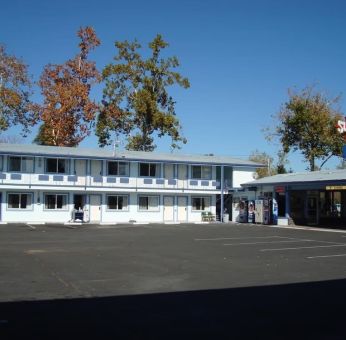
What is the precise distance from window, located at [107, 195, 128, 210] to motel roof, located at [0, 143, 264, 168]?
3.25 meters

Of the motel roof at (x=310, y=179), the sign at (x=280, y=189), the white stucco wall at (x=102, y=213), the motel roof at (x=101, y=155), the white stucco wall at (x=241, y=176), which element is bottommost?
the white stucco wall at (x=102, y=213)

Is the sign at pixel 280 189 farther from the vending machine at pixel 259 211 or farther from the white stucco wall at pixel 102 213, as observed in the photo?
the white stucco wall at pixel 102 213

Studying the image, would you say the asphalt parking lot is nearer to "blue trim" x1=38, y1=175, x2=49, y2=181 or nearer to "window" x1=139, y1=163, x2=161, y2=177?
"blue trim" x1=38, y1=175, x2=49, y2=181

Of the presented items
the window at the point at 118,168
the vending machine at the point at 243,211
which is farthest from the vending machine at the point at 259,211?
the window at the point at 118,168

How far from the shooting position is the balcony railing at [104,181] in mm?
38031

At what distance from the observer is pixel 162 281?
38.2 feet

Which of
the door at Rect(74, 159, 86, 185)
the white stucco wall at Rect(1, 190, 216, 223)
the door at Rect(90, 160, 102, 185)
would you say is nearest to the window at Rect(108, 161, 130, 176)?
the door at Rect(90, 160, 102, 185)

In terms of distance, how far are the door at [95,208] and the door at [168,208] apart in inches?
225

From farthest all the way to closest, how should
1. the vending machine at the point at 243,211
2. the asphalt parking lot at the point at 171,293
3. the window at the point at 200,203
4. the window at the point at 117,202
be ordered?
the window at the point at 200,203 < the vending machine at the point at 243,211 < the window at the point at 117,202 < the asphalt parking lot at the point at 171,293

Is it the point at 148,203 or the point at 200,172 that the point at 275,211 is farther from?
the point at 148,203

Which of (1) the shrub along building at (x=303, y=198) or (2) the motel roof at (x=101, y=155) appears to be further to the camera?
(2) the motel roof at (x=101, y=155)

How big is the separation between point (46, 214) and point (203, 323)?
32.8 meters

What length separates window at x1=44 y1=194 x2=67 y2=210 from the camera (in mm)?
39250

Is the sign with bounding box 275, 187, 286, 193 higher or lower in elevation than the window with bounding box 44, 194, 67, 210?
higher
